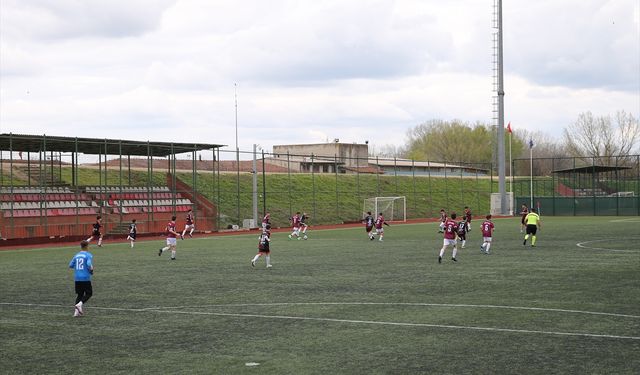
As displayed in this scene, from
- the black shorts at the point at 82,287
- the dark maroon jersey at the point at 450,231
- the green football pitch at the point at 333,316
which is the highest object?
the dark maroon jersey at the point at 450,231

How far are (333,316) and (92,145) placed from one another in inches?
1645

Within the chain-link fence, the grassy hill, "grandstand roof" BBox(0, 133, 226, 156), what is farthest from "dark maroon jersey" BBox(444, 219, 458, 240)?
the chain-link fence

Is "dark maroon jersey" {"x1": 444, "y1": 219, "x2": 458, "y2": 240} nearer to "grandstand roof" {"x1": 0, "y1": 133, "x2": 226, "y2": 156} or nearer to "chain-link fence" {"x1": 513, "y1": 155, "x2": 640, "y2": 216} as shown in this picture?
"grandstand roof" {"x1": 0, "y1": 133, "x2": 226, "y2": 156}

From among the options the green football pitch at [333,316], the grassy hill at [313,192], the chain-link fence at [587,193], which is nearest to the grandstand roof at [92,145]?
the grassy hill at [313,192]

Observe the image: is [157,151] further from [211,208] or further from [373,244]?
[373,244]

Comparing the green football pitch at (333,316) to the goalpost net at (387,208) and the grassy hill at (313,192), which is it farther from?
the goalpost net at (387,208)

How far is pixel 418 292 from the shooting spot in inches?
798

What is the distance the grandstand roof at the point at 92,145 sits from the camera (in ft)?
159

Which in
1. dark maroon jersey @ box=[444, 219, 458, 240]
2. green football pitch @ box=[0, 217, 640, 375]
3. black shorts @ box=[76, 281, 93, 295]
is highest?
dark maroon jersey @ box=[444, 219, 458, 240]

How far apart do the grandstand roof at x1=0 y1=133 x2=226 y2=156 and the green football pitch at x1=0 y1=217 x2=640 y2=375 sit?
19497mm

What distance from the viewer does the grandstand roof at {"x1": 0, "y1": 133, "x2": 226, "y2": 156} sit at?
4847cm

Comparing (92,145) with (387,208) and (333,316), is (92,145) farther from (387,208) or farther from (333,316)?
(333,316)

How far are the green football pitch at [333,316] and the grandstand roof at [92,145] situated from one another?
64.0 ft

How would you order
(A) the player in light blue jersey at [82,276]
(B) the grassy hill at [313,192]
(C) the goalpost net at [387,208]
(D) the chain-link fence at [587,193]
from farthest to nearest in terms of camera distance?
1. (D) the chain-link fence at [587,193]
2. (C) the goalpost net at [387,208]
3. (B) the grassy hill at [313,192]
4. (A) the player in light blue jersey at [82,276]
